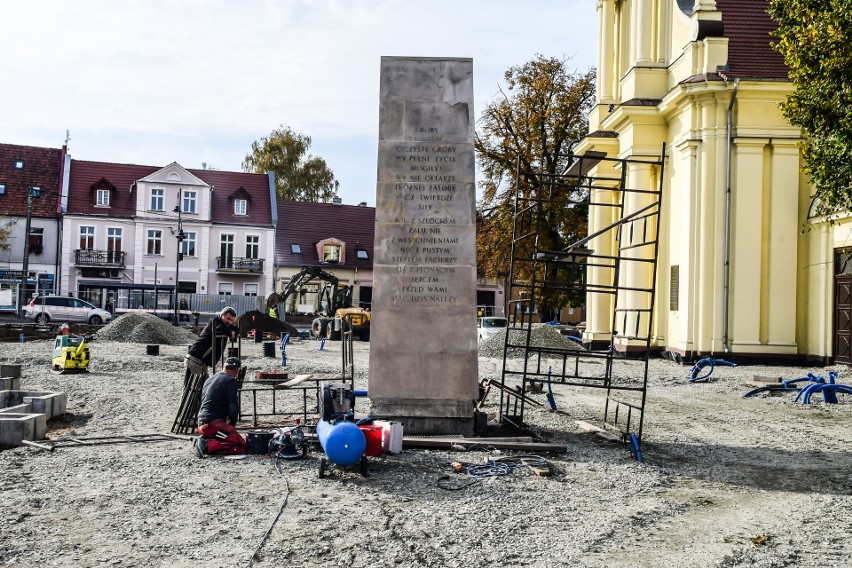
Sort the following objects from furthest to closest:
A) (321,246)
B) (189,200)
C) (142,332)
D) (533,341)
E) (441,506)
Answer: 1. (321,246)
2. (189,200)
3. (142,332)
4. (533,341)
5. (441,506)

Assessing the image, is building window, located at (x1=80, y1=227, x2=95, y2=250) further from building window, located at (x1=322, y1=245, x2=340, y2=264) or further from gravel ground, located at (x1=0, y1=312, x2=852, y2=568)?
gravel ground, located at (x1=0, y1=312, x2=852, y2=568)

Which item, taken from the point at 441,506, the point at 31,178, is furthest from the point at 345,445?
the point at 31,178

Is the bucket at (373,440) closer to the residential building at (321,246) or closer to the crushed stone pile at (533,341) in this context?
the crushed stone pile at (533,341)

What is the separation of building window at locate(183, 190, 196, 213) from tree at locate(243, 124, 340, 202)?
21.4 feet

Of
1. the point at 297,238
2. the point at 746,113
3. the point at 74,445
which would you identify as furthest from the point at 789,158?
the point at 297,238

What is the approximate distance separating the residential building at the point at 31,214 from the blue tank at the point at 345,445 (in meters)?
46.5

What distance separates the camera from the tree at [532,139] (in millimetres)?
38062

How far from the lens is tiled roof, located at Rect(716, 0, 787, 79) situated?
941 inches

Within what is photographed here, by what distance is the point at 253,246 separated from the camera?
184ft

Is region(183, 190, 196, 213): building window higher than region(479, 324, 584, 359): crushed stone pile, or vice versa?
region(183, 190, 196, 213): building window

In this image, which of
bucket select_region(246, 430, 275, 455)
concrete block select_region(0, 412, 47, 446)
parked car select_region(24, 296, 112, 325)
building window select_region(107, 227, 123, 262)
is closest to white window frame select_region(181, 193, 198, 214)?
building window select_region(107, 227, 123, 262)

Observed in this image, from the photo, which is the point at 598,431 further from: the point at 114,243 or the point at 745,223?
the point at 114,243

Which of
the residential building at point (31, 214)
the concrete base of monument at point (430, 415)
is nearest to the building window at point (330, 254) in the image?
the residential building at point (31, 214)

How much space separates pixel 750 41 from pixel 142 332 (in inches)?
904
